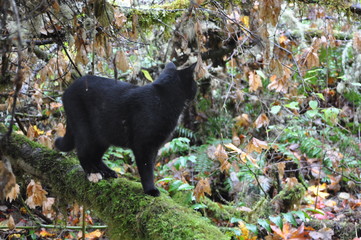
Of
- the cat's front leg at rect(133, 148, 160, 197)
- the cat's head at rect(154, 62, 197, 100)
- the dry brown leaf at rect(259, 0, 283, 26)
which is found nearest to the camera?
the dry brown leaf at rect(259, 0, 283, 26)

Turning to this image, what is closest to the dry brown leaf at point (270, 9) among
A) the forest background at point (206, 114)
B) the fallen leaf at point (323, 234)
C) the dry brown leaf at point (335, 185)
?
the forest background at point (206, 114)

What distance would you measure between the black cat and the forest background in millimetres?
230

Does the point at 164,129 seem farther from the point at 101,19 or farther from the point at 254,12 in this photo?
the point at 254,12

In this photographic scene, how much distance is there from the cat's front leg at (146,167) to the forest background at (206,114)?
16cm

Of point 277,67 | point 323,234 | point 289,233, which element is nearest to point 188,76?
point 277,67

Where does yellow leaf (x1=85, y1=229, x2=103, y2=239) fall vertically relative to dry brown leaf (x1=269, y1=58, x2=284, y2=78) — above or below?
below

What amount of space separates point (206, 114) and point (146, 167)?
378 cm

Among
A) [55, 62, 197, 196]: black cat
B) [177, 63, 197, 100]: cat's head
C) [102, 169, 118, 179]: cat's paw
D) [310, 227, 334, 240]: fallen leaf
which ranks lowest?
[310, 227, 334, 240]: fallen leaf

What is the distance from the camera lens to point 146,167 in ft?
9.27

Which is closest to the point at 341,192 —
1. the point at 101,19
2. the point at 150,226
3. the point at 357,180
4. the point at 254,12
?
the point at 357,180

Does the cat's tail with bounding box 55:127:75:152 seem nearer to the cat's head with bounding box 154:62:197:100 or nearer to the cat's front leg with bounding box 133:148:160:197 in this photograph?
the cat's front leg with bounding box 133:148:160:197

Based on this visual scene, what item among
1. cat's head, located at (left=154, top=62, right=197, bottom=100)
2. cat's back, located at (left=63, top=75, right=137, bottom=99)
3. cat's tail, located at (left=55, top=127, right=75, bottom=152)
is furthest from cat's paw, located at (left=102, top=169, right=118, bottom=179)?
cat's head, located at (left=154, top=62, right=197, bottom=100)

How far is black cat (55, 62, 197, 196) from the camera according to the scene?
2854 mm

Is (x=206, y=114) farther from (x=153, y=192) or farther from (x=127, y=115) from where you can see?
(x=153, y=192)
